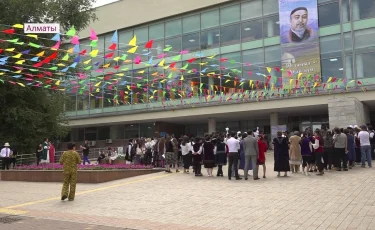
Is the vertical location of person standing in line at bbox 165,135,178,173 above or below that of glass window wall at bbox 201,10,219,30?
below

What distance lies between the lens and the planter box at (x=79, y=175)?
14398mm

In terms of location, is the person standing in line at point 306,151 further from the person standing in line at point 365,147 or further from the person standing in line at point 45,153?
the person standing in line at point 45,153

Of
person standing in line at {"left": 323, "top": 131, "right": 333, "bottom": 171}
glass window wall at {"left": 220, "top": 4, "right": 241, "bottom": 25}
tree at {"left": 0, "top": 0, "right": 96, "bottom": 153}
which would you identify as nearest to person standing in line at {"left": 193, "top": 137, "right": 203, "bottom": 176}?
person standing in line at {"left": 323, "top": 131, "right": 333, "bottom": 171}

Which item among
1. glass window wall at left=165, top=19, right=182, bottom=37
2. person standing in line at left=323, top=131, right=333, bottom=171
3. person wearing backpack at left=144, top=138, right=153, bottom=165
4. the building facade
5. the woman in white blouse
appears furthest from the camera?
glass window wall at left=165, top=19, right=182, bottom=37

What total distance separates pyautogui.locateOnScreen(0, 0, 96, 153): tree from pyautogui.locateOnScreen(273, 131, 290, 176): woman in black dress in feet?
53.6

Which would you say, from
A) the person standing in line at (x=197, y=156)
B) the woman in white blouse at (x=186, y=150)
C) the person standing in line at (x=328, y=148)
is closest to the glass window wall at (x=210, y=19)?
the woman in white blouse at (x=186, y=150)

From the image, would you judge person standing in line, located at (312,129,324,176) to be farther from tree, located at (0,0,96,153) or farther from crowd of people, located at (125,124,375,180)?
tree, located at (0,0,96,153)

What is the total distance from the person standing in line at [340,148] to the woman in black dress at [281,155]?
219cm

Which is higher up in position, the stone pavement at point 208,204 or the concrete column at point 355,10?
the concrete column at point 355,10

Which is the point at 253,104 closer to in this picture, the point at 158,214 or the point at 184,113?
the point at 184,113

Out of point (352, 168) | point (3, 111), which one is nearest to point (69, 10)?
point (3, 111)

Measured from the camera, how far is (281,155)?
1282 cm

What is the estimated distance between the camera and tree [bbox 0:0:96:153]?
2262 centimetres

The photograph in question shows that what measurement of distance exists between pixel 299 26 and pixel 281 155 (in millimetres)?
17160
